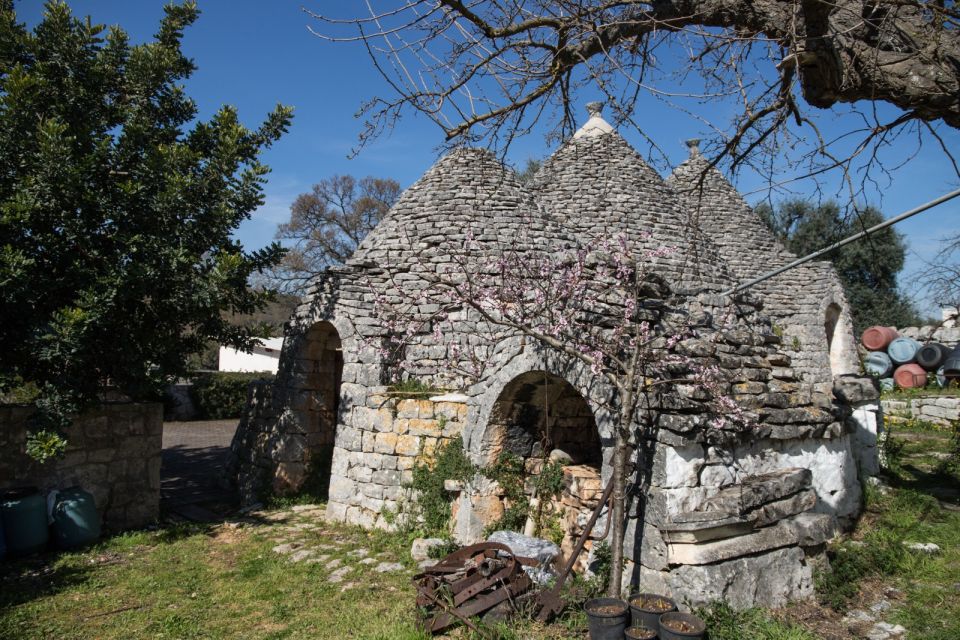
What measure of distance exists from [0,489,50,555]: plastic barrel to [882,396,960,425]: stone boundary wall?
15905 mm

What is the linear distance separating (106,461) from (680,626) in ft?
21.2

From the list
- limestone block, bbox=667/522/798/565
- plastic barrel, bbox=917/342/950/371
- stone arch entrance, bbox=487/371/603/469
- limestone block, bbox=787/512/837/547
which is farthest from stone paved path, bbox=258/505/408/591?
plastic barrel, bbox=917/342/950/371

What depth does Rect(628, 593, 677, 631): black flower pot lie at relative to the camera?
3639 mm

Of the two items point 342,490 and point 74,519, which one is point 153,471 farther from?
point 342,490

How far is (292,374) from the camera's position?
867cm

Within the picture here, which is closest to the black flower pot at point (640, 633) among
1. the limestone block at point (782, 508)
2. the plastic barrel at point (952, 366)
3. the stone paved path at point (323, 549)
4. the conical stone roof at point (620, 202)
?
the limestone block at point (782, 508)

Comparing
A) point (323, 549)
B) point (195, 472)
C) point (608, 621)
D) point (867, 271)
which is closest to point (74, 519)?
point (323, 549)

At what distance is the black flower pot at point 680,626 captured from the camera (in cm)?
340

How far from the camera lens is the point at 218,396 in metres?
18.0

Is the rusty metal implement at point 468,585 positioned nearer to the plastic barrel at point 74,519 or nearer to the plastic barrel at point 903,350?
the plastic barrel at point 74,519

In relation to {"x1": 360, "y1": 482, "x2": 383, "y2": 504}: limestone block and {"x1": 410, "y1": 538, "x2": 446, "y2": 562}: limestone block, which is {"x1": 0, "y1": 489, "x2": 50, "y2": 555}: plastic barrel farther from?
{"x1": 410, "y1": 538, "x2": 446, "y2": 562}: limestone block

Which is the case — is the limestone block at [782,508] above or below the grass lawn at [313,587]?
above

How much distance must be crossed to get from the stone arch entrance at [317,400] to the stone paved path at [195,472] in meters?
1.32

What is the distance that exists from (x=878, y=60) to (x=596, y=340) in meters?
2.56
